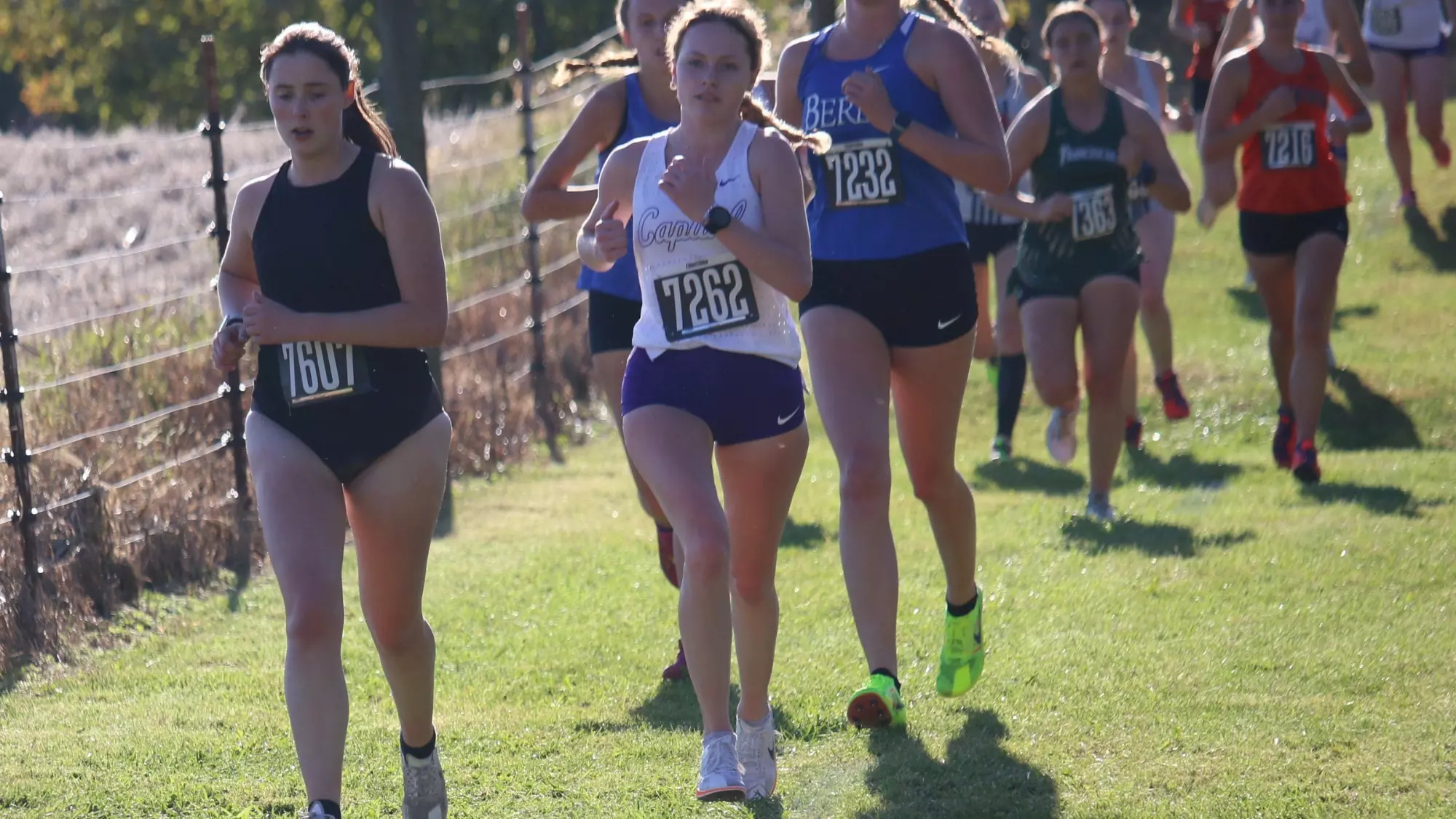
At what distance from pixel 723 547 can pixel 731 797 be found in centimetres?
62

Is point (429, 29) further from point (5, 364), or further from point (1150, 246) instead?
point (5, 364)

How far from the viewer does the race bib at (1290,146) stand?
821 centimetres

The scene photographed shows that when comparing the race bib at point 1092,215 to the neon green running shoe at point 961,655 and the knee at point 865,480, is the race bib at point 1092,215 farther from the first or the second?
the knee at point 865,480

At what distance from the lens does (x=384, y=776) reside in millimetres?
4973

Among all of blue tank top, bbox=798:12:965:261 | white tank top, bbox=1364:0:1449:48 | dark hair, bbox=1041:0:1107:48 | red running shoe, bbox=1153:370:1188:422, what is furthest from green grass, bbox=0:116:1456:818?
white tank top, bbox=1364:0:1449:48

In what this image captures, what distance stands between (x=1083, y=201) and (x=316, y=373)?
4123mm

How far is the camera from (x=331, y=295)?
13.7 ft

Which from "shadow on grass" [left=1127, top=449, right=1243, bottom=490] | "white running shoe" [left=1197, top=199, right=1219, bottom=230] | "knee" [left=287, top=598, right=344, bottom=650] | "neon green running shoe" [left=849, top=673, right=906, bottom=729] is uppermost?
"white running shoe" [left=1197, top=199, right=1219, bottom=230]

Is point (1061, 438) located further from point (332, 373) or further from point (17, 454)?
point (332, 373)

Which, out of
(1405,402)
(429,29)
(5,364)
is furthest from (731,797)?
(429,29)

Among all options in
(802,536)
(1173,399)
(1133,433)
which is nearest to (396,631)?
(802,536)

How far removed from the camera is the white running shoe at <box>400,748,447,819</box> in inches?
172

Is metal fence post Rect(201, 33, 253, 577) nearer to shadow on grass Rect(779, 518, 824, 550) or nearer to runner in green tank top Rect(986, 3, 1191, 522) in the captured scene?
shadow on grass Rect(779, 518, 824, 550)

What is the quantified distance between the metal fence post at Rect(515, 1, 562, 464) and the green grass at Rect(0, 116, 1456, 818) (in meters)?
1.32
